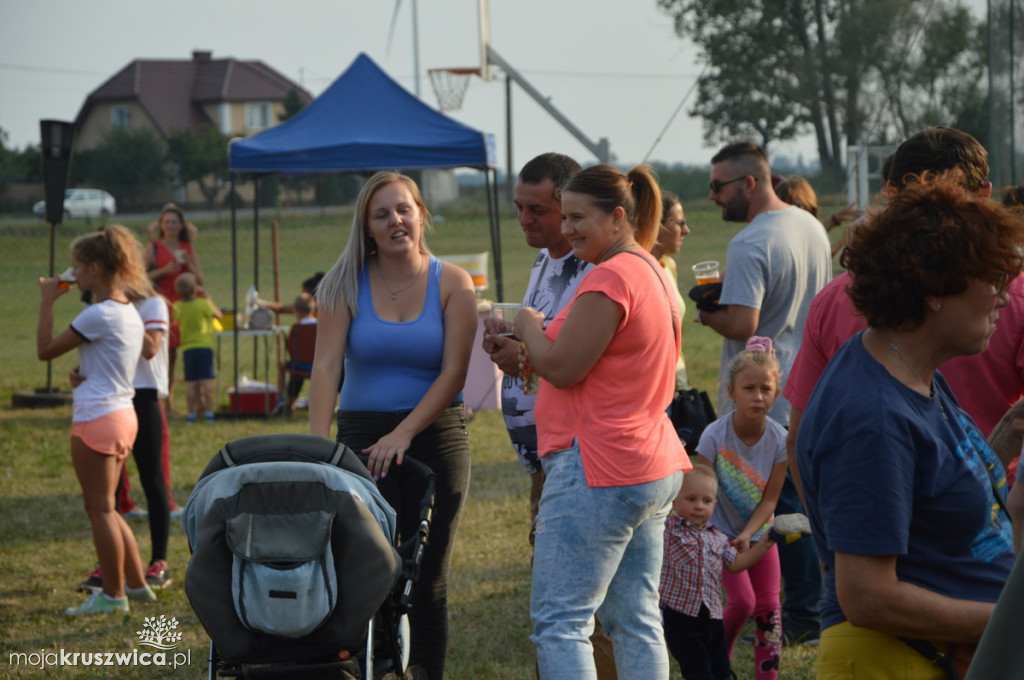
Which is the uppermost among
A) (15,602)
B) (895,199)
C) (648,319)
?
(895,199)

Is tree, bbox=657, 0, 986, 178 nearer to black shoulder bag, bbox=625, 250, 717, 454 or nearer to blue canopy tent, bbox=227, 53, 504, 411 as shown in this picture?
blue canopy tent, bbox=227, 53, 504, 411

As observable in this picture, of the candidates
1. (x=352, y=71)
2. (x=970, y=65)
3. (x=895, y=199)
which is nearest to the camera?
(x=895, y=199)

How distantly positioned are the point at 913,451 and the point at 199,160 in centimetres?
4856

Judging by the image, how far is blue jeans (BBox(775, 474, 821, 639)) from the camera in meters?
4.34

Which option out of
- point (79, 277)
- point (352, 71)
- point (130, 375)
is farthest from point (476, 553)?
point (352, 71)

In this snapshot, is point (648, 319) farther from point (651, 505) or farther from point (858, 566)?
point (858, 566)

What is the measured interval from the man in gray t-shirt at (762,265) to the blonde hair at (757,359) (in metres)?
0.26

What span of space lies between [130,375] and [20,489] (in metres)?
3.42

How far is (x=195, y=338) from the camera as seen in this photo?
10234mm

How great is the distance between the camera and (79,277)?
4.98 m

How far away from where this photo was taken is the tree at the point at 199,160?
47000 mm

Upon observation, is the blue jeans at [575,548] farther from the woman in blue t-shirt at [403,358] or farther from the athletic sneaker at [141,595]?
the athletic sneaker at [141,595]

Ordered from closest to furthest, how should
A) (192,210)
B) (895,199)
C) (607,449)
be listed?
(895,199) → (607,449) → (192,210)

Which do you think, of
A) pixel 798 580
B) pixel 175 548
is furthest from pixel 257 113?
pixel 798 580
